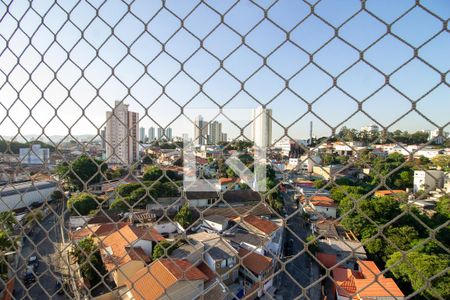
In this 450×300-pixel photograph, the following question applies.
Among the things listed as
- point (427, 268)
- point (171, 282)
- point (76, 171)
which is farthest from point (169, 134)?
point (427, 268)

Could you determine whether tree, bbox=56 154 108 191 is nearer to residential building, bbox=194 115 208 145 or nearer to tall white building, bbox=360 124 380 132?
residential building, bbox=194 115 208 145

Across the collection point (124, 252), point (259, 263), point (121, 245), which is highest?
point (259, 263)

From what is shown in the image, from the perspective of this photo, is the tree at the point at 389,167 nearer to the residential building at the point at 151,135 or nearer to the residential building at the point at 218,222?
the residential building at the point at 151,135

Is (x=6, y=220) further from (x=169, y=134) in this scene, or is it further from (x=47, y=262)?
(x=169, y=134)

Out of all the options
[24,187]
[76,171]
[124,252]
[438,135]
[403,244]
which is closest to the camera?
[438,135]

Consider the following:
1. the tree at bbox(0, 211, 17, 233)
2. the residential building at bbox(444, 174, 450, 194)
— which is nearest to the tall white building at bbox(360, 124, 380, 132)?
the residential building at bbox(444, 174, 450, 194)
